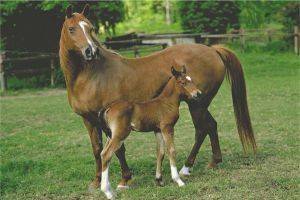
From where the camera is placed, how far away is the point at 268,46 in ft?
84.0

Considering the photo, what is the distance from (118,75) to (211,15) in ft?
74.2

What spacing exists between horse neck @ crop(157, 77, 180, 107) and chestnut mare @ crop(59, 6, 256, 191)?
0.31 m

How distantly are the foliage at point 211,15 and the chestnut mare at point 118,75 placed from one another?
21306mm

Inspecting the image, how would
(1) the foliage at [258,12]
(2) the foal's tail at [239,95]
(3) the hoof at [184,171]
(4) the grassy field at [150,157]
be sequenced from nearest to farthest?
1. (4) the grassy field at [150,157]
2. (3) the hoof at [184,171]
3. (2) the foal's tail at [239,95]
4. (1) the foliage at [258,12]

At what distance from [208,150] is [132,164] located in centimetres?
149

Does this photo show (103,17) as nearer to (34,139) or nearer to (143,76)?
(34,139)

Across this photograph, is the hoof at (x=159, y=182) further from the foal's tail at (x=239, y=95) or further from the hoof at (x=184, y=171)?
the foal's tail at (x=239, y=95)

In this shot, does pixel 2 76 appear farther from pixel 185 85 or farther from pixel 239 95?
pixel 185 85

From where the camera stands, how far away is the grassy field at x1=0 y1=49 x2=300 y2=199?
241 inches

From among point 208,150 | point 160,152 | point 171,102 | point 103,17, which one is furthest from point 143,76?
point 103,17

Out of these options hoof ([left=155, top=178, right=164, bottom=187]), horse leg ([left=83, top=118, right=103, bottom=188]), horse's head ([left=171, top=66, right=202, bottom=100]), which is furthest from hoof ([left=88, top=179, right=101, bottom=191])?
horse's head ([left=171, top=66, right=202, bottom=100])

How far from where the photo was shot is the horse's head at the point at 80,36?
5918mm

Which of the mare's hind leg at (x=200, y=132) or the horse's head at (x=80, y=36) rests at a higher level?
the horse's head at (x=80, y=36)

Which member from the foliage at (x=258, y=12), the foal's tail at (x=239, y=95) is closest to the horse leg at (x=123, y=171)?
the foal's tail at (x=239, y=95)
